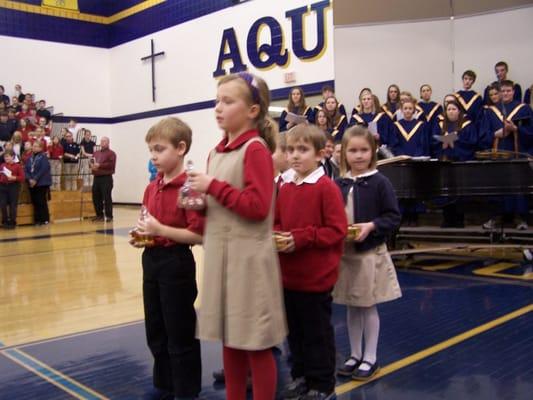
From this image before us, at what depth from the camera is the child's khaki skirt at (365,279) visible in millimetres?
2676

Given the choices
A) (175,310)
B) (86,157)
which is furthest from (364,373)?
(86,157)

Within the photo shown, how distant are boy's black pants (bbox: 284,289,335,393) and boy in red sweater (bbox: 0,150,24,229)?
9.70m

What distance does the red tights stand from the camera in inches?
78.7

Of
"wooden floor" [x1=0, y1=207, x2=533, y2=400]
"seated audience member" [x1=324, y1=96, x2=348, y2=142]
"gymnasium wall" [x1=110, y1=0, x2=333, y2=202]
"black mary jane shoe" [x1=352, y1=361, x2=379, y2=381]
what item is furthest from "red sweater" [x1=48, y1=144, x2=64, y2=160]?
"black mary jane shoe" [x1=352, y1=361, x2=379, y2=381]

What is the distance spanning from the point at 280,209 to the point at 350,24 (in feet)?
22.3

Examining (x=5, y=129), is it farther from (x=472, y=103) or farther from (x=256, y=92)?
(x=256, y=92)

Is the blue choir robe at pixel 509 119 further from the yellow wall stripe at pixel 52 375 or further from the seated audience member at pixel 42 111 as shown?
the seated audience member at pixel 42 111

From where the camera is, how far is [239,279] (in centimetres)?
190

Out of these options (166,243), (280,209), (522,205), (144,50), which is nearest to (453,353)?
(280,209)

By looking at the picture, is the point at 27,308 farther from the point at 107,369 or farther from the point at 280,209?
the point at 280,209

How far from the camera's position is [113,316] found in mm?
4039

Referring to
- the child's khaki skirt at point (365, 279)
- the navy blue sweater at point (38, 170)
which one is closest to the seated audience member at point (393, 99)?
the child's khaki skirt at point (365, 279)

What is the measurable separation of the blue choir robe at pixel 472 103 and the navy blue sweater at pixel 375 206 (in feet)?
17.2

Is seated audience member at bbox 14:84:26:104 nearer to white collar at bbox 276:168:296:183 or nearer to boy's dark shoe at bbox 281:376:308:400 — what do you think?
white collar at bbox 276:168:296:183
